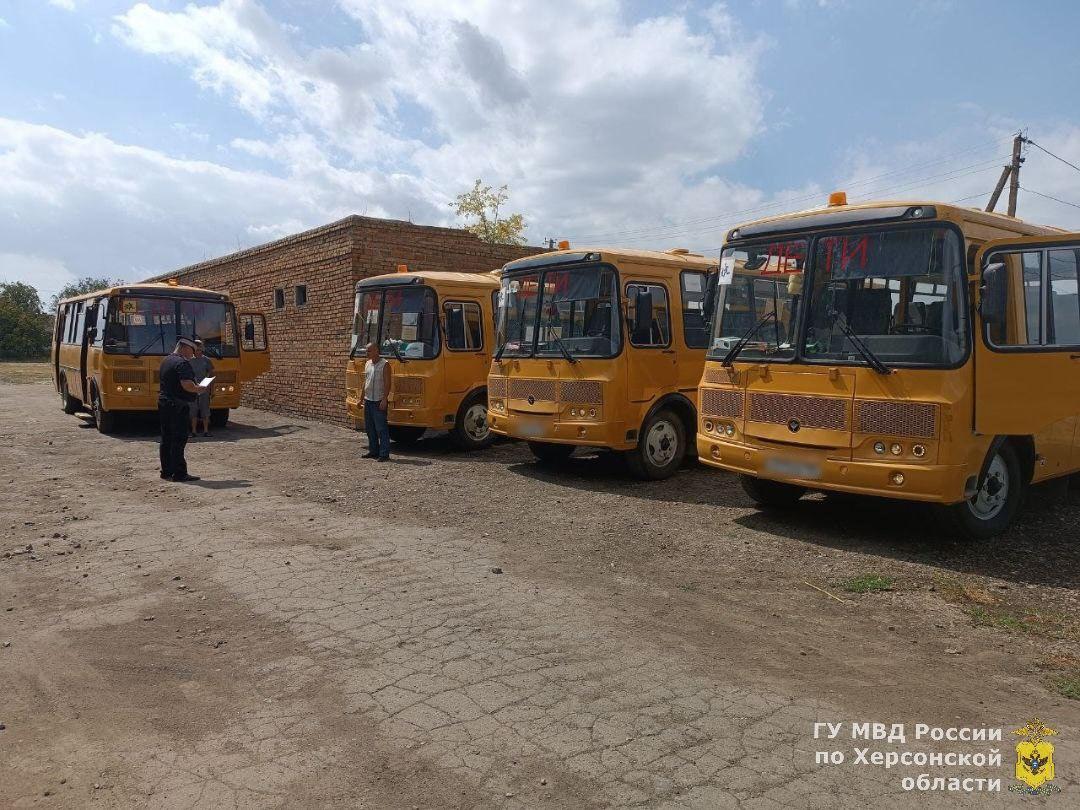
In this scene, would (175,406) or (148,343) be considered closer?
(175,406)

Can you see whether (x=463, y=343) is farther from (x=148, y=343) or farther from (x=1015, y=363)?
(x=1015, y=363)

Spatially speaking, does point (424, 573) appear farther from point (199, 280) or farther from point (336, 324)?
point (199, 280)

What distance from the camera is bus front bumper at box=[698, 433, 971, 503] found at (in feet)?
20.2

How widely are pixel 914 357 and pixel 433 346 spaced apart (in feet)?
24.2

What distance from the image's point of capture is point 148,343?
48.8 feet

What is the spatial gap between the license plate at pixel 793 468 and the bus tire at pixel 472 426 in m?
6.21

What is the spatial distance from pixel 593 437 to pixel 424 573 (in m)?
3.88

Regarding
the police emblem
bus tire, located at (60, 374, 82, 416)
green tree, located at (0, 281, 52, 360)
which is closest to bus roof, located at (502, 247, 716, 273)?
the police emblem

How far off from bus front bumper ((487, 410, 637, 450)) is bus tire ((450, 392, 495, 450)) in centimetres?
193

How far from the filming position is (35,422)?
17109 millimetres

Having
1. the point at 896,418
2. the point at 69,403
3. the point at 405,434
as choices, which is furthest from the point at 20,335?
the point at 896,418

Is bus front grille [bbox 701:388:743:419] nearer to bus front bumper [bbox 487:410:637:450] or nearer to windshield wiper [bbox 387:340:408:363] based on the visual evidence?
bus front bumper [bbox 487:410:637:450]

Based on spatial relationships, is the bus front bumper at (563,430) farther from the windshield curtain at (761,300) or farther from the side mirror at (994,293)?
the side mirror at (994,293)

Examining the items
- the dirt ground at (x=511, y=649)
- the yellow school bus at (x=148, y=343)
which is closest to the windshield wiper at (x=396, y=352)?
the dirt ground at (x=511, y=649)
